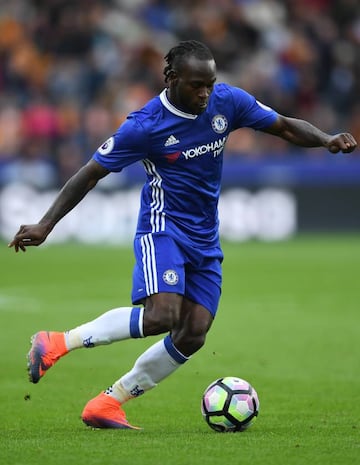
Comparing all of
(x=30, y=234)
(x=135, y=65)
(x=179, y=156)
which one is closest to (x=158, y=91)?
(x=135, y=65)

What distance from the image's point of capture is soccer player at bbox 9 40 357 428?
6551mm

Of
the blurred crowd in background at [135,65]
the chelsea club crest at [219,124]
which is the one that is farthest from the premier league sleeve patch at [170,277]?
the blurred crowd in background at [135,65]

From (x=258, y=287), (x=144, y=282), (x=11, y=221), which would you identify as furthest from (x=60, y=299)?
(x=144, y=282)

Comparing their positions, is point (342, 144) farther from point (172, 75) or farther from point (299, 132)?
point (172, 75)

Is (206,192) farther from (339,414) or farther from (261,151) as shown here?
(261,151)

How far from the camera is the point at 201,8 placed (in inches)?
881

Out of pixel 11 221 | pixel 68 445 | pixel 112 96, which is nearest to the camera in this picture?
pixel 68 445

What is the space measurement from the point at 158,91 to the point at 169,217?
13931 mm

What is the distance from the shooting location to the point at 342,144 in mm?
6754

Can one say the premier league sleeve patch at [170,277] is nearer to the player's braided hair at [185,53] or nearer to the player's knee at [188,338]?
the player's knee at [188,338]

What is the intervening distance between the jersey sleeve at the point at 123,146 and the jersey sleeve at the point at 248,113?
651 mm

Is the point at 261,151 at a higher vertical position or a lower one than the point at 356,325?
higher

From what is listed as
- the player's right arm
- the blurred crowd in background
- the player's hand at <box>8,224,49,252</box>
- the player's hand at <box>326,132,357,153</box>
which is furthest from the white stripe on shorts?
the blurred crowd in background

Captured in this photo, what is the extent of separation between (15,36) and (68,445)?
16.3 metres
